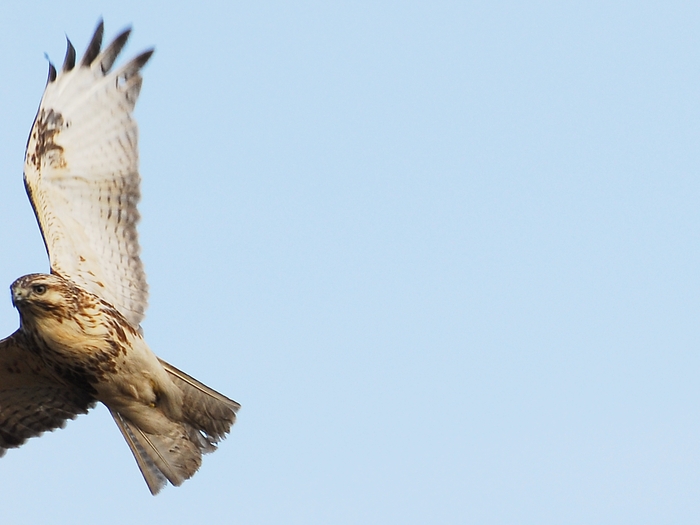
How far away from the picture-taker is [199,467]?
8.62 meters

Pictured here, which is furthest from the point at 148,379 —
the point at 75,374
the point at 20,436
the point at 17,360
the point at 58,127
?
the point at 58,127

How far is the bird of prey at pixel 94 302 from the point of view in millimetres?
7918

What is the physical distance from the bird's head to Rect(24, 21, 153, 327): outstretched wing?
650 mm

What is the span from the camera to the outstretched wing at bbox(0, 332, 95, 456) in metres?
8.39

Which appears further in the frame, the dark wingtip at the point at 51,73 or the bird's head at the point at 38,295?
the dark wingtip at the point at 51,73

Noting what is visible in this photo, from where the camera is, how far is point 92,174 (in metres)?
9.05

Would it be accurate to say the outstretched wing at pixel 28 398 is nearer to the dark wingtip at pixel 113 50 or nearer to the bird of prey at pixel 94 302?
the bird of prey at pixel 94 302

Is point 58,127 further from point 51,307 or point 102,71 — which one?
point 51,307

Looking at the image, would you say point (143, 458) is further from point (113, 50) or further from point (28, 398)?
point (113, 50)

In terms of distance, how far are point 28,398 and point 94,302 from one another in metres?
1.27

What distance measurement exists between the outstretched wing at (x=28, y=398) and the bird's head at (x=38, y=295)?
0.55m

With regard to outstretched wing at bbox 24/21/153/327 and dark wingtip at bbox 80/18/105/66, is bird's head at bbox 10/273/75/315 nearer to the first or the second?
outstretched wing at bbox 24/21/153/327

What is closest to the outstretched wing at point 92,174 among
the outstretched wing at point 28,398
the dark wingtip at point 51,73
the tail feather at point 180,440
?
the dark wingtip at point 51,73

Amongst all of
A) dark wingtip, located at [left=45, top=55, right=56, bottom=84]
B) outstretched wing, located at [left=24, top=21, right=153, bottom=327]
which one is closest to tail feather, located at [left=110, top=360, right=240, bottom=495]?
outstretched wing, located at [left=24, top=21, right=153, bottom=327]
